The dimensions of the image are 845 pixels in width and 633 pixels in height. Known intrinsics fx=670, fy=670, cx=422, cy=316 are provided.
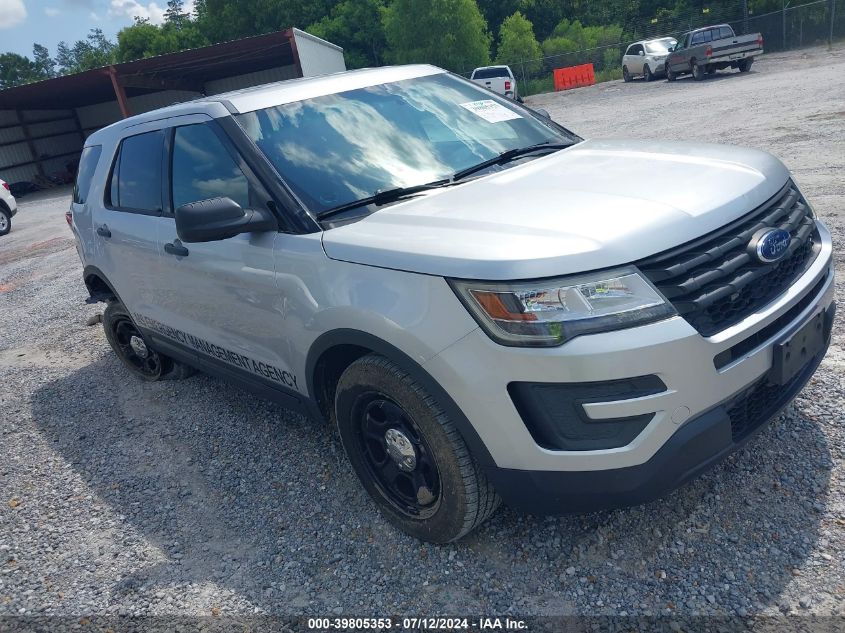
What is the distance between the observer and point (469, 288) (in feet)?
7.48

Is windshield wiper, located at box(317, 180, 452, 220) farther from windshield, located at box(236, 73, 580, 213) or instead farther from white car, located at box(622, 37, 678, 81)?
white car, located at box(622, 37, 678, 81)

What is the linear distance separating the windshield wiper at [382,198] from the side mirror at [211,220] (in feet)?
1.11

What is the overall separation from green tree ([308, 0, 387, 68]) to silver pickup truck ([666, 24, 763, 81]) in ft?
117

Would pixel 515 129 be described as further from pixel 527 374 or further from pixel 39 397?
pixel 39 397

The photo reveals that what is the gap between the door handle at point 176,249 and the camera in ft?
12.0

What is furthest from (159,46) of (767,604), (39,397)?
(767,604)

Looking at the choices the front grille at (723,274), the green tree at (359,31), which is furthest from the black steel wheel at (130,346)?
the green tree at (359,31)

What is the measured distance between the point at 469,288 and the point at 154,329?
116 inches

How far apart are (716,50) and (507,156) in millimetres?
21696

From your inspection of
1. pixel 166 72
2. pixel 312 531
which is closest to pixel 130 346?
pixel 312 531

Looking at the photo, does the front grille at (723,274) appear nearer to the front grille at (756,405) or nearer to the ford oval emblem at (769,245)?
the ford oval emblem at (769,245)

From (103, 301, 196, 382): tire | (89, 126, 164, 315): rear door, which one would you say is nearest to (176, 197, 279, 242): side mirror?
(89, 126, 164, 315): rear door

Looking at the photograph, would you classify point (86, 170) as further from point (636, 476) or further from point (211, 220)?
point (636, 476)

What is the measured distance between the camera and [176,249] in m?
3.73
